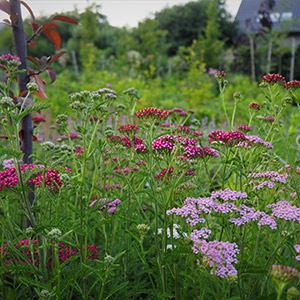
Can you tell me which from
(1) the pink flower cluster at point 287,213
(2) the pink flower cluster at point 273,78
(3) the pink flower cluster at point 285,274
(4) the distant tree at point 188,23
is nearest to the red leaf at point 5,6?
(2) the pink flower cluster at point 273,78

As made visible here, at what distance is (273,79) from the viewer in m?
1.95

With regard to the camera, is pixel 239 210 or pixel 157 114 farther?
pixel 157 114

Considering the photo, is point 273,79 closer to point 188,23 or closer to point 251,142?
point 251,142

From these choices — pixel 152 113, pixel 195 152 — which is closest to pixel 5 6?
pixel 152 113

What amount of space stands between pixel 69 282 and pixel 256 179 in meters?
1.02

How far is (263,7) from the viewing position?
14266mm

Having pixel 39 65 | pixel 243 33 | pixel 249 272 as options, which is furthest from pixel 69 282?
pixel 243 33

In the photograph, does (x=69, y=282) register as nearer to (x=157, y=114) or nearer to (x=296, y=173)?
(x=157, y=114)

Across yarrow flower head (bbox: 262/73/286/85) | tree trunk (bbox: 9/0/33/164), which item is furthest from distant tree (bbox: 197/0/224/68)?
tree trunk (bbox: 9/0/33/164)

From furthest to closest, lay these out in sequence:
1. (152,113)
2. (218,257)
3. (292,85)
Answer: (292,85), (152,113), (218,257)

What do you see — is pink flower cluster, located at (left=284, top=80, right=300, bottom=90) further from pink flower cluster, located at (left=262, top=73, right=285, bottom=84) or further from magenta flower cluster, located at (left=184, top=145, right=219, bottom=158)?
magenta flower cluster, located at (left=184, top=145, right=219, bottom=158)

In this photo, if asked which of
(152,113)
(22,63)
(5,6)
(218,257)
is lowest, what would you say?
(218,257)

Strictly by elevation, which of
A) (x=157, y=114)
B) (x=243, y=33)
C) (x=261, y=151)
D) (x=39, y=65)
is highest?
(x=243, y=33)

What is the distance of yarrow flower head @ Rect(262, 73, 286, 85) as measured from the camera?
193 cm
